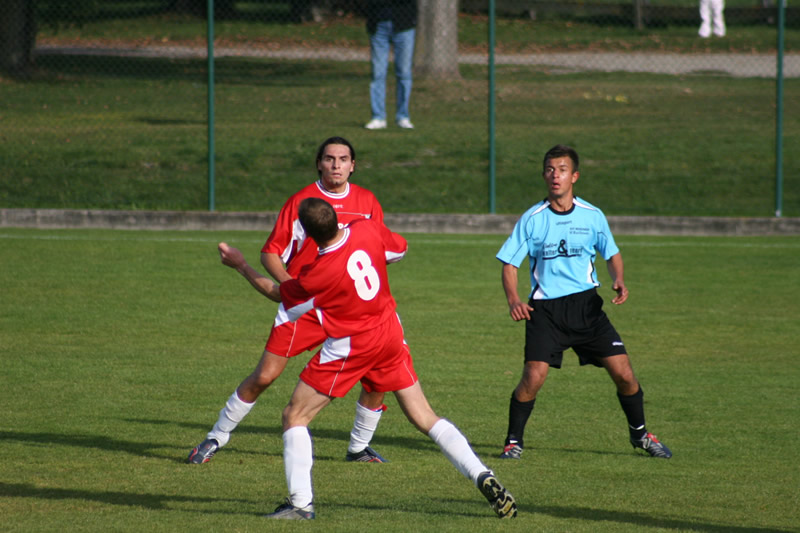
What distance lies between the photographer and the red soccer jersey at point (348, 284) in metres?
5.43

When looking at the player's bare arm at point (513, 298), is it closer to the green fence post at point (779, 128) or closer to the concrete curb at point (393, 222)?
the concrete curb at point (393, 222)

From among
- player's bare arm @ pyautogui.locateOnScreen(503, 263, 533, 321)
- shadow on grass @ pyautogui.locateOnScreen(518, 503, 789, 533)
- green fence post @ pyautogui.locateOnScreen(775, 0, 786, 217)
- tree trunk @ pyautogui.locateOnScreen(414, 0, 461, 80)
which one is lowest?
shadow on grass @ pyautogui.locateOnScreen(518, 503, 789, 533)

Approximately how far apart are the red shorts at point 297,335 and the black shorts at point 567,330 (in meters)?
1.27

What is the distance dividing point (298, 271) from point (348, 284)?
126cm

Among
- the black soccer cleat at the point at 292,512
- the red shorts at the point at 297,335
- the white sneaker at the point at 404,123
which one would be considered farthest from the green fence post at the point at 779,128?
the black soccer cleat at the point at 292,512

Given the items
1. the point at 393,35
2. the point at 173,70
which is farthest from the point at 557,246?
the point at 173,70

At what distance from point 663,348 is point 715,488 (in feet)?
12.5

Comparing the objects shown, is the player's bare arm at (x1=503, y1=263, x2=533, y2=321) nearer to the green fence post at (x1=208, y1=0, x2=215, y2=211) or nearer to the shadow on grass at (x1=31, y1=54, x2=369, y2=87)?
the green fence post at (x1=208, y1=0, x2=215, y2=211)

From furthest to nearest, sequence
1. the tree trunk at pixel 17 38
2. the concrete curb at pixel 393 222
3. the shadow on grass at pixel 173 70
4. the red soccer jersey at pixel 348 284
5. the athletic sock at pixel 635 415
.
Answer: the shadow on grass at pixel 173 70 < the tree trunk at pixel 17 38 < the concrete curb at pixel 393 222 < the athletic sock at pixel 635 415 < the red soccer jersey at pixel 348 284

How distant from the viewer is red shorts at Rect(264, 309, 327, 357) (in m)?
6.50

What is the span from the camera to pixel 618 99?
2027 cm

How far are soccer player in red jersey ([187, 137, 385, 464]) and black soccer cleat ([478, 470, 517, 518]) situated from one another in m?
1.48

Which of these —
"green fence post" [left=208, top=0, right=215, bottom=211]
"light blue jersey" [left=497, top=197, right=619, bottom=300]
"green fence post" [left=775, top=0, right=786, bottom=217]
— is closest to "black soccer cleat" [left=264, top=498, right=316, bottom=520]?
"light blue jersey" [left=497, top=197, right=619, bottom=300]

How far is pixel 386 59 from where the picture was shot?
17.5m
